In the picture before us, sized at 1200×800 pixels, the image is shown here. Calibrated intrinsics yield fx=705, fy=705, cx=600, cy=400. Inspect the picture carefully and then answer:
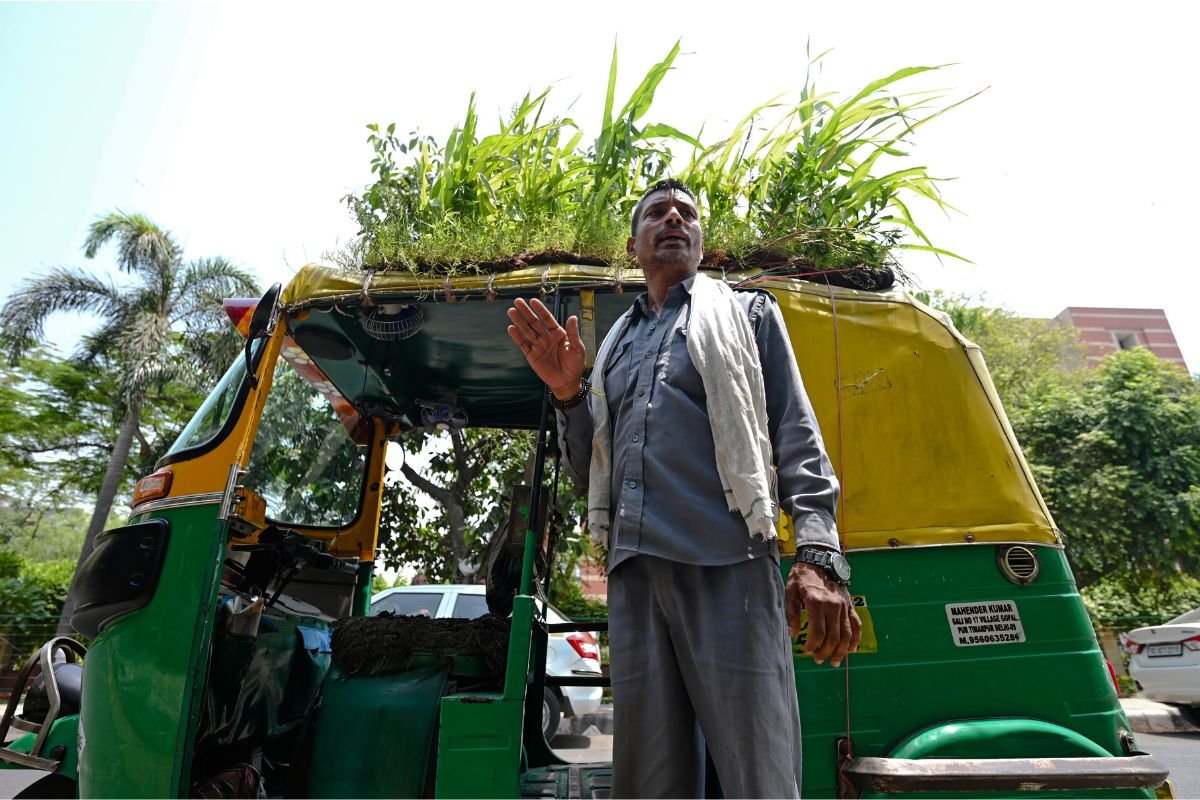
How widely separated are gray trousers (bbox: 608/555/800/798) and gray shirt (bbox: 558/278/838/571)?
0.07 meters

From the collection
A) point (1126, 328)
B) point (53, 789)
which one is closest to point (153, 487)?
point (53, 789)

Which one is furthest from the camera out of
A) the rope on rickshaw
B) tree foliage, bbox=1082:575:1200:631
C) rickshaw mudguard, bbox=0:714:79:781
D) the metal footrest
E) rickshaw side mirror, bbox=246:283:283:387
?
tree foliage, bbox=1082:575:1200:631

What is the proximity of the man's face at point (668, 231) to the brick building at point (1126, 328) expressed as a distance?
1544 inches

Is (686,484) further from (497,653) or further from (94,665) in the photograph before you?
(94,665)

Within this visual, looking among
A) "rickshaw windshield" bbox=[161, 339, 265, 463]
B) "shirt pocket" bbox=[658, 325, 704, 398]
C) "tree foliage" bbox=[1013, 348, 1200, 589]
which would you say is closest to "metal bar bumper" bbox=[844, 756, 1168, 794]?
"shirt pocket" bbox=[658, 325, 704, 398]

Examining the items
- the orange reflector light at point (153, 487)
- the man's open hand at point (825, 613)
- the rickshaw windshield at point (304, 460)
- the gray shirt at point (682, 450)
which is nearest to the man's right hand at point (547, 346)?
the gray shirt at point (682, 450)

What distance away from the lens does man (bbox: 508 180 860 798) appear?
5.17 feet

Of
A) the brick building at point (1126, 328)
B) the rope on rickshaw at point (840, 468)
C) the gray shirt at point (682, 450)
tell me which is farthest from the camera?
the brick building at point (1126, 328)

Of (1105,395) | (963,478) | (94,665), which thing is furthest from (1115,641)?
(94,665)

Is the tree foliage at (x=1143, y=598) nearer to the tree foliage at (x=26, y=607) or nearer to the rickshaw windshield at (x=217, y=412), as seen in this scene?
the rickshaw windshield at (x=217, y=412)

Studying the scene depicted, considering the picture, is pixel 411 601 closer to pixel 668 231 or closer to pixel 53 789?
pixel 53 789

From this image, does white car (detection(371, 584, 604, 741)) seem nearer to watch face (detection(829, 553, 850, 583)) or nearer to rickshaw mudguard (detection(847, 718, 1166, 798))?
rickshaw mudguard (detection(847, 718, 1166, 798))

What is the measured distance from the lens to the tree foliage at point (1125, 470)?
12820 mm

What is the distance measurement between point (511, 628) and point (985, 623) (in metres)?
1.56
